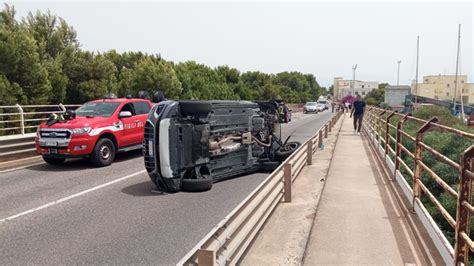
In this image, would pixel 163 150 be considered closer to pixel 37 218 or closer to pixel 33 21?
pixel 37 218

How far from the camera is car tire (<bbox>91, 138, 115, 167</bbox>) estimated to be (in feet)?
34.8

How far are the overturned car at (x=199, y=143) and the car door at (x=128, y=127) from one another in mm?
4105

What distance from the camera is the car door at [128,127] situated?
1172 cm

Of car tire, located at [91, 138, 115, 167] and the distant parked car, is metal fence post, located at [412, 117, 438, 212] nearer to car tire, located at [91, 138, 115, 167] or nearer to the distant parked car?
car tire, located at [91, 138, 115, 167]

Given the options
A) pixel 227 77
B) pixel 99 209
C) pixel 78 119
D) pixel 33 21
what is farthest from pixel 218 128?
pixel 227 77

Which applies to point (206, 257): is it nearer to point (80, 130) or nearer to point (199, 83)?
point (80, 130)

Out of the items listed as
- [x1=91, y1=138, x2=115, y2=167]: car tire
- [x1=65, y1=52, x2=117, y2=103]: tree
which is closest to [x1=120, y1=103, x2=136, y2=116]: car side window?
[x1=91, y1=138, x2=115, y2=167]: car tire

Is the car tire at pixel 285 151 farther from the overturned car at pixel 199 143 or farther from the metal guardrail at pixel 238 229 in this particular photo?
the metal guardrail at pixel 238 229

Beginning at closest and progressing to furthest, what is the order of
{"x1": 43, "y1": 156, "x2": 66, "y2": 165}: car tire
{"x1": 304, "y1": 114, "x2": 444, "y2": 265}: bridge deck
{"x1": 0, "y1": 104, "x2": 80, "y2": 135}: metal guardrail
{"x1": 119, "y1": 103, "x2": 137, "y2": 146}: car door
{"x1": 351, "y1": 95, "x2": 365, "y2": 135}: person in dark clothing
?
{"x1": 304, "y1": 114, "x2": 444, "y2": 265}: bridge deck < {"x1": 43, "y1": 156, "x2": 66, "y2": 165}: car tire < {"x1": 119, "y1": 103, "x2": 137, "y2": 146}: car door < {"x1": 0, "y1": 104, "x2": 80, "y2": 135}: metal guardrail < {"x1": 351, "y1": 95, "x2": 365, "y2": 135}: person in dark clothing

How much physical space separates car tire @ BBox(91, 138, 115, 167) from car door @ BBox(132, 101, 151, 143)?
1.08 meters

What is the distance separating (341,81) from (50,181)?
19229cm

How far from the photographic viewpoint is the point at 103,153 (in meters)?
10.9

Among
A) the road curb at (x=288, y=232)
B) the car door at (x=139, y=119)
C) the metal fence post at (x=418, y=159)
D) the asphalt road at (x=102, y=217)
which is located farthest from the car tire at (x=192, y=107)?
the car door at (x=139, y=119)

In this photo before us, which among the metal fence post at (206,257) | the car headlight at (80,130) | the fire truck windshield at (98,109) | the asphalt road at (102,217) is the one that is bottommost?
the asphalt road at (102,217)
